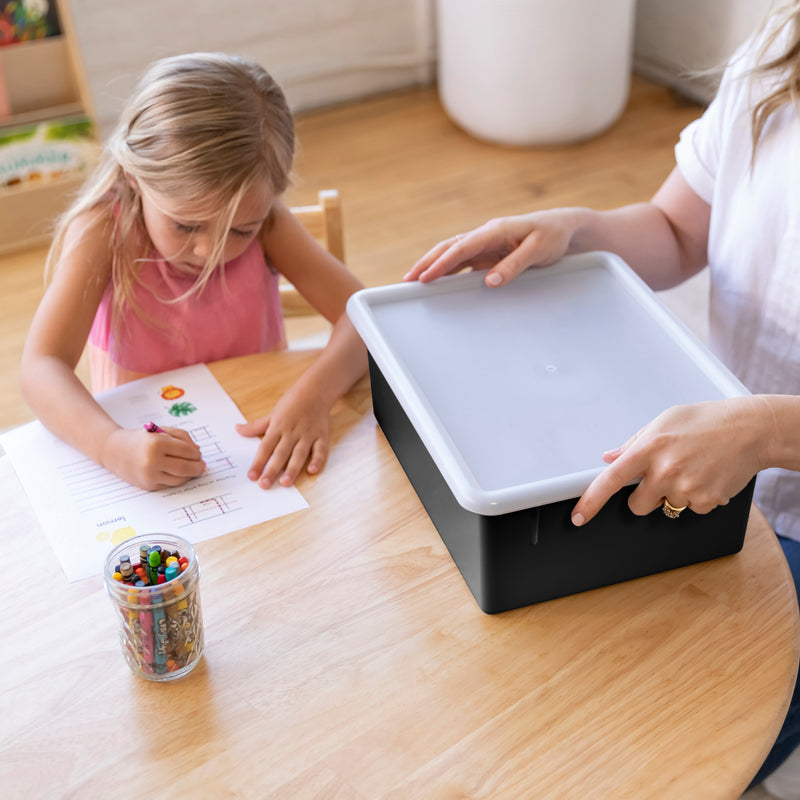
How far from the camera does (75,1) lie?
2822mm

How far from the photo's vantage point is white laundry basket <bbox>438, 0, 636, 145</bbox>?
2865 mm

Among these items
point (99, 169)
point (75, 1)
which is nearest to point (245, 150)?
point (99, 169)

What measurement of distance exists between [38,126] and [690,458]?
234 cm

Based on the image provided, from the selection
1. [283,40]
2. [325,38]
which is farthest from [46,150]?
[325,38]

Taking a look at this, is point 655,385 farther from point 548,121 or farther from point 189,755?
point 548,121

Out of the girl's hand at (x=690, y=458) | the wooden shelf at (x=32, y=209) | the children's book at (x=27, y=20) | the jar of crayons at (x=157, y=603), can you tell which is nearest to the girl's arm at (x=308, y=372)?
the jar of crayons at (x=157, y=603)

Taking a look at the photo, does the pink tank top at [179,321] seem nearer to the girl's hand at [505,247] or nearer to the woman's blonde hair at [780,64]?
the girl's hand at [505,247]

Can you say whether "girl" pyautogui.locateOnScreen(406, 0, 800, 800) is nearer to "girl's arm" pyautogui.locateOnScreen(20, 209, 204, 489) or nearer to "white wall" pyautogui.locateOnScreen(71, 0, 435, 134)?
"girl's arm" pyautogui.locateOnScreen(20, 209, 204, 489)

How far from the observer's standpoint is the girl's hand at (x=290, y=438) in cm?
101

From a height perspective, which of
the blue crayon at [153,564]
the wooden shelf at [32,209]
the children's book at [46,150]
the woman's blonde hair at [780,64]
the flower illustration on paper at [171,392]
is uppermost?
the woman's blonde hair at [780,64]

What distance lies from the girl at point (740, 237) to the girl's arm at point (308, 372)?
0.53ft

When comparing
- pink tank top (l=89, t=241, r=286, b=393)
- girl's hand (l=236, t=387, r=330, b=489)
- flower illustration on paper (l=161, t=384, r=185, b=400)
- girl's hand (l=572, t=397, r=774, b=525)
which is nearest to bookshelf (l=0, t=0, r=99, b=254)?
pink tank top (l=89, t=241, r=286, b=393)

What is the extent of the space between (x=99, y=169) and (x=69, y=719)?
2.53 ft

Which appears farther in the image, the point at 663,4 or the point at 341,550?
the point at 663,4
